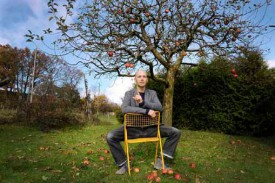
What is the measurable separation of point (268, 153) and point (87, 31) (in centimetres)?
650

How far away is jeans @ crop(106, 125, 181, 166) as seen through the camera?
15.5 feet

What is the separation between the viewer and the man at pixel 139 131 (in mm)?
4674

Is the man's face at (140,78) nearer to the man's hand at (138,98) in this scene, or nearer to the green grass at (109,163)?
the man's hand at (138,98)

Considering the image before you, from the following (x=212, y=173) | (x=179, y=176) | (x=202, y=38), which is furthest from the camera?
(x=202, y=38)

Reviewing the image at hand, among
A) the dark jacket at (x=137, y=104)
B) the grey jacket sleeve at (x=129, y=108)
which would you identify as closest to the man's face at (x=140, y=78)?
the dark jacket at (x=137, y=104)

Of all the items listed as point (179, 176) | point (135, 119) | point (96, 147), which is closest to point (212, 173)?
point (179, 176)

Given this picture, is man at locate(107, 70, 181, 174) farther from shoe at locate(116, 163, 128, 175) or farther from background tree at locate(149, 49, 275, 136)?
background tree at locate(149, 49, 275, 136)

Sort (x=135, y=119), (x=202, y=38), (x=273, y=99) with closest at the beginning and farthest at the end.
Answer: (x=135, y=119), (x=202, y=38), (x=273, y=99)

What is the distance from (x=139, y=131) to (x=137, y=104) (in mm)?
486

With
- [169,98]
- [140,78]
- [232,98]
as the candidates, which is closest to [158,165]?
[140,78]

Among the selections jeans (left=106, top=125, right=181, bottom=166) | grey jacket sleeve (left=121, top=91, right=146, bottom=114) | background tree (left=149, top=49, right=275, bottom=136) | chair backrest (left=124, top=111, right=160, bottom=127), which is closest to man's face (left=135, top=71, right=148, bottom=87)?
grey jacket sleeve (left=121, top=91, right=146, bottom=114)

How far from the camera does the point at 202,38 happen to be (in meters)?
8.98

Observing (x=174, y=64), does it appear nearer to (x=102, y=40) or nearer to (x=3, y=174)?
(x=102, y=40)

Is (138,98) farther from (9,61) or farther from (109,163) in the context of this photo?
(9,61)
